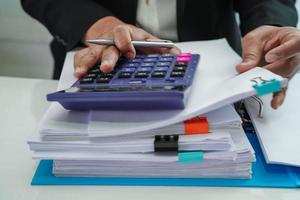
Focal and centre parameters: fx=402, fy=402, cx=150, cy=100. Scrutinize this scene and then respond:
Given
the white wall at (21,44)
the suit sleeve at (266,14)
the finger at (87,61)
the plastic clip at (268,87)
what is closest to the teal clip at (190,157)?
the plastic clip at (268,87)

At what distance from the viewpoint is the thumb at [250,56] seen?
617 millimetres

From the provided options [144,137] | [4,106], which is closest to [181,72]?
[144,137]

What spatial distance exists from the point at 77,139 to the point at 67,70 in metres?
0.23

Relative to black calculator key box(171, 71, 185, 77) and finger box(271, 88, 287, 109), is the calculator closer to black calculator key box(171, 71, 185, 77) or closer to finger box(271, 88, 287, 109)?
black calculator key box(171, 71, 185, 77)

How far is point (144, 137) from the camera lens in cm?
51

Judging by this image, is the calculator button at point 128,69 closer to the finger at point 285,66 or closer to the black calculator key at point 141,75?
the black calculator key at point 141,75

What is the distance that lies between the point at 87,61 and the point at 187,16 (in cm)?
35

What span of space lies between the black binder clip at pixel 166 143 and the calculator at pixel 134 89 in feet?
0.13

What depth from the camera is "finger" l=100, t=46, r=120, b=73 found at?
58 centimetres

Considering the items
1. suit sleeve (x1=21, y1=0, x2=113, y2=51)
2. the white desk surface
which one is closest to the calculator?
the white desk surface

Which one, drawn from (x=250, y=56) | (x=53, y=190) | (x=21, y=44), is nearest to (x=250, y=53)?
(x=250, y=56)

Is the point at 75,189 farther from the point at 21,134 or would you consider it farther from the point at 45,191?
the point at 21,134

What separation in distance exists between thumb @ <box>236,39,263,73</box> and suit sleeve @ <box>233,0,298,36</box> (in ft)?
0.40

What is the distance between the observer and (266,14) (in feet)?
2.65
